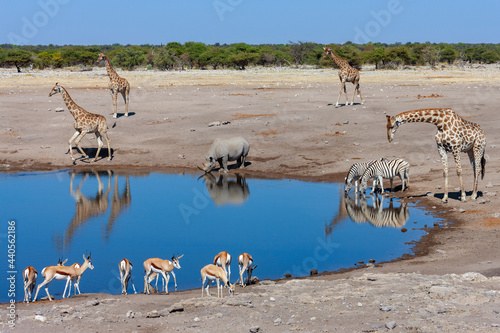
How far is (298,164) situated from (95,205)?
7447 mm

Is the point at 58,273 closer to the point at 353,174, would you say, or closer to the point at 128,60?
the point at 353,174

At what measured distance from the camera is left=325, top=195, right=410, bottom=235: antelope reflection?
15820 mm

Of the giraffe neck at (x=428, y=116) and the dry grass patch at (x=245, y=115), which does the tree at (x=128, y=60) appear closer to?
the dry grass patch at (x=245, y=115)

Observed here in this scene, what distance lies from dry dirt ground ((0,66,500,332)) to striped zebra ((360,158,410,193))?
0.57 meters

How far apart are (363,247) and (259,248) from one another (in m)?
2.25

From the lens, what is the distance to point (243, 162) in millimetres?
22547

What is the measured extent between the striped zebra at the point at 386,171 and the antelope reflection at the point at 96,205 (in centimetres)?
677

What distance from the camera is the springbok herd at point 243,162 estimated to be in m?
10.4

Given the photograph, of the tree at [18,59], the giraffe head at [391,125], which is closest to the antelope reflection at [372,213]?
the giraffe head at [391,125]

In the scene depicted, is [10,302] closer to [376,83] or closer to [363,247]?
[363,247]

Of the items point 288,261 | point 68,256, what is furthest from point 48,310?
point 288,261

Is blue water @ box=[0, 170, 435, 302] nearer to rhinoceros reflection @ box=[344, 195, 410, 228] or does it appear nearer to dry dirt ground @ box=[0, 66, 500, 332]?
rhinoceros reflection @ box=[344, 195, 410, 228]

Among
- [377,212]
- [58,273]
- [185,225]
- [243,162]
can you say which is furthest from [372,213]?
[58,273]

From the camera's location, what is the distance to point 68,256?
43.5 feet
